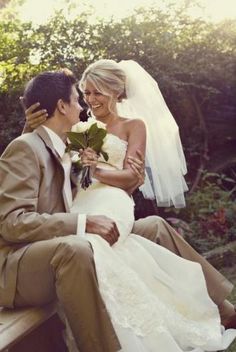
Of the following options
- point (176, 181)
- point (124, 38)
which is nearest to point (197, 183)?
point (124, 38)

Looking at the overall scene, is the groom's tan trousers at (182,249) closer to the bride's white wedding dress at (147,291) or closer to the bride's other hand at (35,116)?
the bride's white wedding dress at (147,291)

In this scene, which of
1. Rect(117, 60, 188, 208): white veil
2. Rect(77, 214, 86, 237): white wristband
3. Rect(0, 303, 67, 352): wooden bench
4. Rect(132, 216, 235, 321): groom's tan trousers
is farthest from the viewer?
Rect(117, 60, 188, 208): white veil

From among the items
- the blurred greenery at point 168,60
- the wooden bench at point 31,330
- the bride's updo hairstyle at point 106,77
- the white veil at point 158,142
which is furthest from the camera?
the blurred greenery at point 168,60

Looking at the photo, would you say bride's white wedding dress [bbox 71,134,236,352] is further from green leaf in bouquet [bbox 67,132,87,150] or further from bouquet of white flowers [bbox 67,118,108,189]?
green leaf in bouquet [bbox 67,132,87,150]

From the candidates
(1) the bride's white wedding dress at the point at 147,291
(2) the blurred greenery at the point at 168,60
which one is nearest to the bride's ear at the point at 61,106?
(1) the bride's white wedding dress at the point at 147,291

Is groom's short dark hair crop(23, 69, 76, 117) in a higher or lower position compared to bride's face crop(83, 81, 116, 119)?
higher

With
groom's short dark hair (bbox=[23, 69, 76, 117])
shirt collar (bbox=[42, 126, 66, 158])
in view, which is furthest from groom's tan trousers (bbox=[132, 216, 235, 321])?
groom's short dark hair (bbox=[23, 69, 76, 117])

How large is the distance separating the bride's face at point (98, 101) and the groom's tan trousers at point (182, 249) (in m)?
0.87

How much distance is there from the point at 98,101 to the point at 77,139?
0.84 m

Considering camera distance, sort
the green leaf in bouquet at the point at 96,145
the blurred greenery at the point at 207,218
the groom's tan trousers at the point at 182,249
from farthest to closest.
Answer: the blurred greenery at the point at 207,218 < the groom's tan trousers at the point at 182,249 < the green leaf in bouquet at the point at 96,145

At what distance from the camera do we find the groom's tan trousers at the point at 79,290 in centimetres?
294

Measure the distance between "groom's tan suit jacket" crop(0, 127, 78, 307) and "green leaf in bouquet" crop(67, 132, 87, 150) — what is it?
0.27m

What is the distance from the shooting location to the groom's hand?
334cm

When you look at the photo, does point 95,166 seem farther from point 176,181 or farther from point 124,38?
point 124,38
